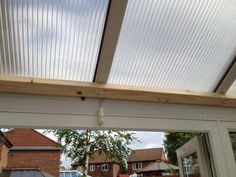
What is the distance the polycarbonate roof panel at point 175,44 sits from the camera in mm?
1500

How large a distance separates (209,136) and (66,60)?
125 centimetres

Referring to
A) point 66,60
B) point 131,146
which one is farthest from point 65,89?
point 131,146

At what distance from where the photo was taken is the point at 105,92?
1.64 metres

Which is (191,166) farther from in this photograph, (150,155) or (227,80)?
(150,155)

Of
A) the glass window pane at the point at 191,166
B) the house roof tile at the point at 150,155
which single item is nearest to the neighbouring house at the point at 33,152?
the glass window pane at the point at 191,166

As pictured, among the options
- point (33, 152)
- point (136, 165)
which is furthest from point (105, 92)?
point (136, 165)

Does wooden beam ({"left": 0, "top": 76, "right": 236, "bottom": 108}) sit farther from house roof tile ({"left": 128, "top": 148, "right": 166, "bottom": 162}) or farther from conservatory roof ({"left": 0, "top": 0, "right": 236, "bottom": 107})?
house roof tile ({"left": 128, "top": 148, "right": 166, "bottom": 162})

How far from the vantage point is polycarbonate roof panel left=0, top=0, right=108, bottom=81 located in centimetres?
132

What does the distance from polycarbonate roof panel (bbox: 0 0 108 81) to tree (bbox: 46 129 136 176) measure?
3.03 meters

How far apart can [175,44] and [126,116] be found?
23.6 inches

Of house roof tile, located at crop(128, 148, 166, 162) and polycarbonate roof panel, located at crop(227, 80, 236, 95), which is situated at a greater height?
house roof tile, located at crop(128, 148, 166, 162)

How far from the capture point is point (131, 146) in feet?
16.1

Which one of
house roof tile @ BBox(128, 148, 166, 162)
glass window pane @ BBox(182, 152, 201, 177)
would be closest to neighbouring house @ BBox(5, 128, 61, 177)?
glass window pane @ BBox(182, 152, 201, 177)

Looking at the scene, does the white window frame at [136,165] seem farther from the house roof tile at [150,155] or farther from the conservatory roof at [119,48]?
the conservatory roof at [119,48]
